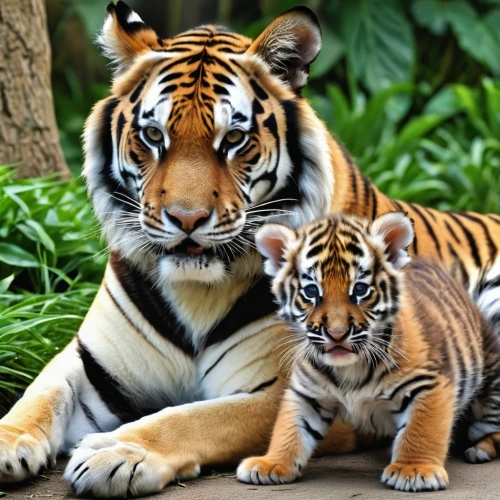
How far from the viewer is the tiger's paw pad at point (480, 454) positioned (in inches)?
149

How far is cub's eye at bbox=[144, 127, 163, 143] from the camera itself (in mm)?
3850

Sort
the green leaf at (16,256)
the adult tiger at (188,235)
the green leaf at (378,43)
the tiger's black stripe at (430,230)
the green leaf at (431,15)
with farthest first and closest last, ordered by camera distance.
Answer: the green leaf at (431,15), the green leaf at (378,43), the green leaf at (16,256), the tiger's black stripe at (430,230), the adult tiger at (188,235)

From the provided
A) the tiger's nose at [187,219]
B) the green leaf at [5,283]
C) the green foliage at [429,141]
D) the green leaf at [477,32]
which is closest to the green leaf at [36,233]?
the green leaf at [5,283]

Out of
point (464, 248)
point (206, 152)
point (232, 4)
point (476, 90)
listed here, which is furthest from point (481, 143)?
point (206, 152)

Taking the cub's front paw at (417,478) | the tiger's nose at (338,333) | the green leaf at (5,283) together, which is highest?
the tiger's nose at (338,333)

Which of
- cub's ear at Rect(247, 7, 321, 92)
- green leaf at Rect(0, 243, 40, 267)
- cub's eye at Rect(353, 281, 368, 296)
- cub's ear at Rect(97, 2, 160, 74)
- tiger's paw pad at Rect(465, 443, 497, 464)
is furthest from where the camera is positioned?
green leaf at Rect(0, 243, 40, 267)

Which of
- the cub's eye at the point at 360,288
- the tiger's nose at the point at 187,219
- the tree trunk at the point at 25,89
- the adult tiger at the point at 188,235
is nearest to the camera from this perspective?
the cub's eye at the point at 360,288

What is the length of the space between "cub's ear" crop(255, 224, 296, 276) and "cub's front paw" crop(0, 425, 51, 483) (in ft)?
3.49

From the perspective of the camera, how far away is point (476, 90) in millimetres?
10250

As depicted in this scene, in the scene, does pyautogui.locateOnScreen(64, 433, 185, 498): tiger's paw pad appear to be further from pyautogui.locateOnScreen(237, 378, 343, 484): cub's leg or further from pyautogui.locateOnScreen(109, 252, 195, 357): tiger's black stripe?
pyautogui.locateOnScreen(109, 252, 195, 357): tiger's black stripe

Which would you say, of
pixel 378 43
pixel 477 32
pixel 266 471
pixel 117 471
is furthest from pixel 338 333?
pixel 477 32

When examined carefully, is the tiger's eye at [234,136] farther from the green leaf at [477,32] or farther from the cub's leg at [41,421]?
the green leaf at [477,32]

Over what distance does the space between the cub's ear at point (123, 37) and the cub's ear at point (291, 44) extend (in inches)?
18.0

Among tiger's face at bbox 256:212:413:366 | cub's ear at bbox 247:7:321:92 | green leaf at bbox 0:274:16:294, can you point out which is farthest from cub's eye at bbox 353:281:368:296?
green leaf at bbox 0:274:16:294
